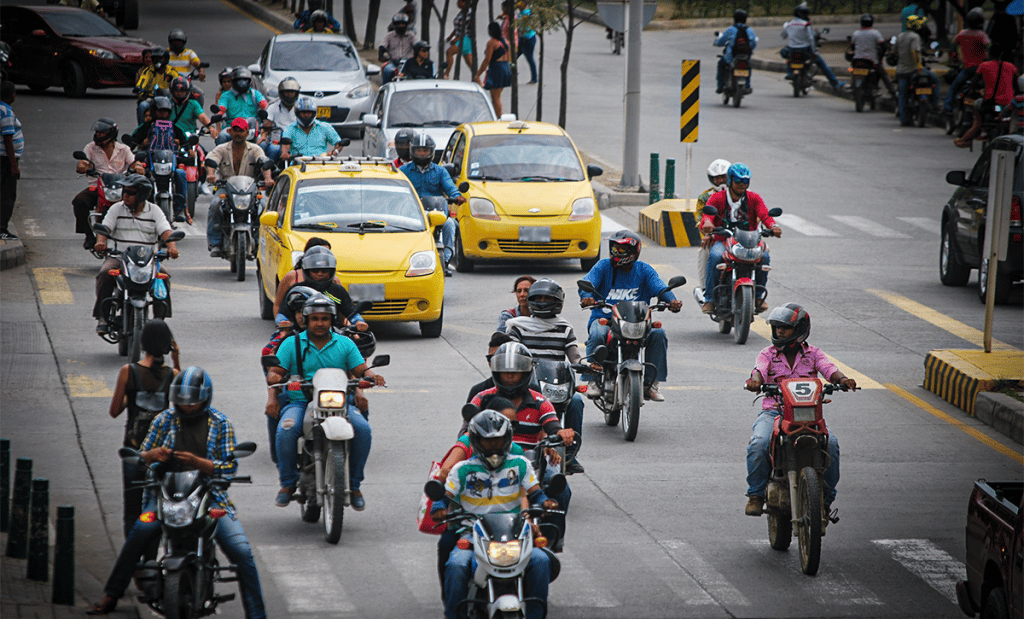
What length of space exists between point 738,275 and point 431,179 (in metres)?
5.05

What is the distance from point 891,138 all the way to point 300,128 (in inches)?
636

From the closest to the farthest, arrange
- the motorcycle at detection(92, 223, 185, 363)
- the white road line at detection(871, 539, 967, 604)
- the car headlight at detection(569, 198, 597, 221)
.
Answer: the white road line at detection(871, 539, 967, 604)
the motorcycle at detection(92, 223, 185, 363)
the car headlight at detection(569, 198, 597, 221)

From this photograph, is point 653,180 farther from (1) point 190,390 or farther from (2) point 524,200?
(1) point 190,390

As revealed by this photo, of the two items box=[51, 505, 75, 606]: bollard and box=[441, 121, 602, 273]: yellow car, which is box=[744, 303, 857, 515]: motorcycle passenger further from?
box=[441, 121, 602, 273]: yellow car

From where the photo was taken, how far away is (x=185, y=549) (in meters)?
7.90

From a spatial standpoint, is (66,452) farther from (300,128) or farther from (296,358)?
(300,128)

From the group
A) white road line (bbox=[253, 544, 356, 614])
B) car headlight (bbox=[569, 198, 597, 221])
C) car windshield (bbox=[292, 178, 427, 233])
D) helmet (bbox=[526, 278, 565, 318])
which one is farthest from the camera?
car headlight (bbox=[569, 198, 597, 221])

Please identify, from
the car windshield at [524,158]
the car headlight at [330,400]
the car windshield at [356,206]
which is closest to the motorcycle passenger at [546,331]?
the car headlight at [330,400]

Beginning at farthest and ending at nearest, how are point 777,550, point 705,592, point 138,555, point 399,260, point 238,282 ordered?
point 238,282 < point 399,260 < point 777,550 < point 705,592 < point 138,555

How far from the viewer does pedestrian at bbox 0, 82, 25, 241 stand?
762 inches

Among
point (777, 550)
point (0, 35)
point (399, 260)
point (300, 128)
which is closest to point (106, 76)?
point (0, 35)

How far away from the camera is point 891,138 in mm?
32875

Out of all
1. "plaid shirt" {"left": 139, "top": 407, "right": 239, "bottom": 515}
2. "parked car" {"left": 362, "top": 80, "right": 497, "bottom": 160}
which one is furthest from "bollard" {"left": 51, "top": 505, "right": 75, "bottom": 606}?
"parked car" {"left": 362, "top": 80, "right": 497, "bottom": 160}

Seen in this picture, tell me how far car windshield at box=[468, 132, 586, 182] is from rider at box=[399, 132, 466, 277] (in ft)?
4.23
